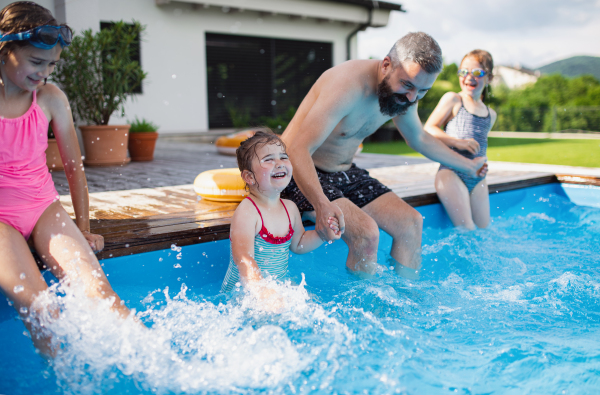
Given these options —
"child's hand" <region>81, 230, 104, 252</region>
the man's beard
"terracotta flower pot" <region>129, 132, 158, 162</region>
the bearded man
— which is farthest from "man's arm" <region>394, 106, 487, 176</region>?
"terracotta flower pot" <region>129, 132, 158, 162</region>

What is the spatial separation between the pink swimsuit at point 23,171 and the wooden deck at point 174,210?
49cm

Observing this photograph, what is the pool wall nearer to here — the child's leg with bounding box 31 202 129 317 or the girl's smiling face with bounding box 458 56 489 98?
the child's leg with bounding box 31 202 129 317

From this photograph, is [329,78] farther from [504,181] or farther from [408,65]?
[504,181]

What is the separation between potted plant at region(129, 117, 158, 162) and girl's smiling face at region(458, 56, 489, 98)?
511 cm

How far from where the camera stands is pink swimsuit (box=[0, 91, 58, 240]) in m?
2.10

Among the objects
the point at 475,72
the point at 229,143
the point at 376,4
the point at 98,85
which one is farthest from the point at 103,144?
the point at 376,4

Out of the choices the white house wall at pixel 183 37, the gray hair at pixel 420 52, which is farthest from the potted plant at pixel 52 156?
the gray hair at pixel 420 52

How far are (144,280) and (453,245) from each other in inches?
93.2

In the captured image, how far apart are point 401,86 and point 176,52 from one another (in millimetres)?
9911

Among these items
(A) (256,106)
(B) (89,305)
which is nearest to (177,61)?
(A) (256,106)

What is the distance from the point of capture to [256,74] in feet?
43.7

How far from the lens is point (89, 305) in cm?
203

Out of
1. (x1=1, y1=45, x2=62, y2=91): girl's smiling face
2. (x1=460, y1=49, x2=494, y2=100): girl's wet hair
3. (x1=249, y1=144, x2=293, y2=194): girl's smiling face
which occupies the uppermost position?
(x1=460, y1=49, x2=494, y2=100): girl's wet hair

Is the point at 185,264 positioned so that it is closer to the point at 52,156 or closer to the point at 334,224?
the point at 334,224
